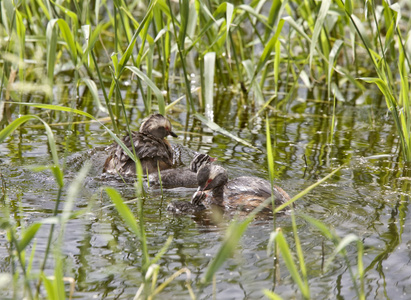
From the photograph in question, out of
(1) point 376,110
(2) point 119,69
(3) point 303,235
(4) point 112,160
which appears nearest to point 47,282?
(3) point 303,235

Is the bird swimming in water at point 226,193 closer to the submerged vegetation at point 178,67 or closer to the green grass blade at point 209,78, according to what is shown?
the submerged vegetation at point 178,67

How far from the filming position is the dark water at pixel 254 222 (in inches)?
143

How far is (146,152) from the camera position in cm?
618

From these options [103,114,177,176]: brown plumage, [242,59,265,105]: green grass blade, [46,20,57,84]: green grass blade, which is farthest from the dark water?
[46,20,57,84]: green grass blade

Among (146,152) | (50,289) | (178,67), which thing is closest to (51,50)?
(146,152)

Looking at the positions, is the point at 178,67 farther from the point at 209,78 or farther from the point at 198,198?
the point at 198,198

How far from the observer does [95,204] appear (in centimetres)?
494

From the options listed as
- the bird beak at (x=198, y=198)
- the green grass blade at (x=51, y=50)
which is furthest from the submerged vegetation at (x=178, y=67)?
the bird beak at (x=198, y=198)

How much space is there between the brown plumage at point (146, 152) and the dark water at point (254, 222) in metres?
0.22

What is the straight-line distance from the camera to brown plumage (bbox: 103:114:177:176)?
6.07 meters

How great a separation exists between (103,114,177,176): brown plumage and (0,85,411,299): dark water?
0.22 m

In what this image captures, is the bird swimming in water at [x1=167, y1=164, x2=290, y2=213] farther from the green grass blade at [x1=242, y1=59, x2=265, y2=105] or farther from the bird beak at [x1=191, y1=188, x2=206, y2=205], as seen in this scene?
the green grass blade at [x1=242, y1=59, x2=265, y2=105]

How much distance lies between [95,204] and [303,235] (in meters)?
1.59

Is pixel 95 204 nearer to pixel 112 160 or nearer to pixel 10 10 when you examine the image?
pixel 112 160
